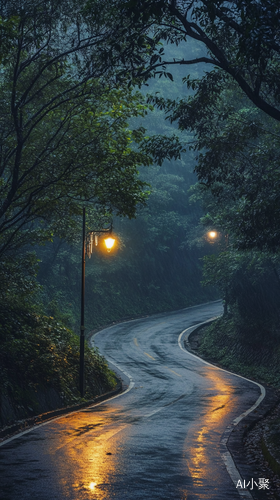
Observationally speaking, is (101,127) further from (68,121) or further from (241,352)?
(241,352)

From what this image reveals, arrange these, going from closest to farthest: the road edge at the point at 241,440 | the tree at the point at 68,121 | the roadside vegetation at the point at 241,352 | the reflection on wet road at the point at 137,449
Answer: the reflection on wet road at the point at 137,449 → the road edge at the point at 241,440 → the tree at the point at 68,121 → the roadside vegetation at the point at 241,352

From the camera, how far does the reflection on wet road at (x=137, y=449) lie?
6348 mm

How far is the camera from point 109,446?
9242 mm

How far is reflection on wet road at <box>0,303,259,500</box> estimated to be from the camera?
635 cm

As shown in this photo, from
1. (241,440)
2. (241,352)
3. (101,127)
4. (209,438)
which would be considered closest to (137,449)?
(209,438)

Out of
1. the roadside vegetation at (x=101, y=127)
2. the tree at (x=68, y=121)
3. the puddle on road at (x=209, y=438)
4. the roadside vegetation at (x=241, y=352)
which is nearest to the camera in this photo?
the puddle on road at (x=209, y=438)

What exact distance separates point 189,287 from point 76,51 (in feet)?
160

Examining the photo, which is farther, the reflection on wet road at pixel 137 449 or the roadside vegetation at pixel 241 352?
the roadside vegetation at pixel 241 352

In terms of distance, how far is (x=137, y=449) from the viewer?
9023 millimetres

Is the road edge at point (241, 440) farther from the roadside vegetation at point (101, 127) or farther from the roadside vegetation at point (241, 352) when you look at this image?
the roadside vegetation at point (101, 127)

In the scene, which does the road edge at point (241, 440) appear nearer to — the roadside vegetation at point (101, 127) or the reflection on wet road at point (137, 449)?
the reflection on wet road at point (137, 449)

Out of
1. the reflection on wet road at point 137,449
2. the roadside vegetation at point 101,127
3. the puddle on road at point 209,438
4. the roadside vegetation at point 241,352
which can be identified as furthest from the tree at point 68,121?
the roadside vegetation at point 241,352

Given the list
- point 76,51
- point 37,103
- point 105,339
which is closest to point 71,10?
point 76,51

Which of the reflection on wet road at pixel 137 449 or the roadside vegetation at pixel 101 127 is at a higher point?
the roadside vegetation at pixel 101 127
